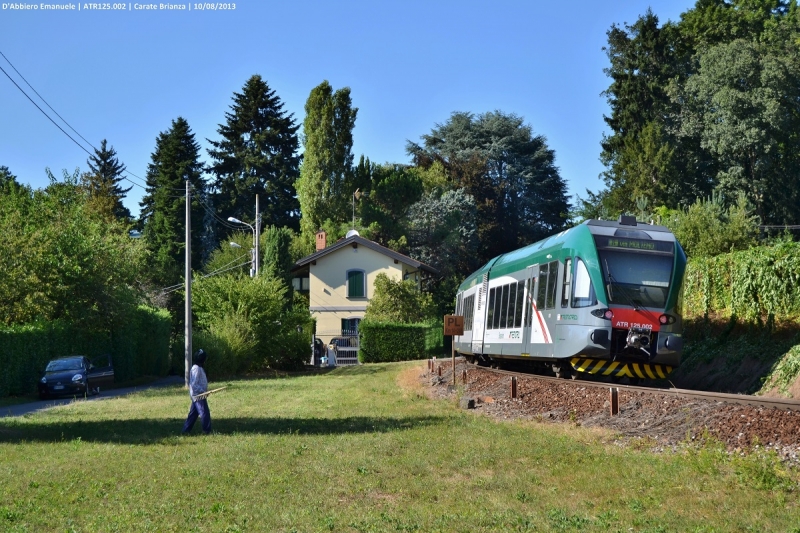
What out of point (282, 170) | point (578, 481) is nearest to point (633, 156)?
point (282, 170)

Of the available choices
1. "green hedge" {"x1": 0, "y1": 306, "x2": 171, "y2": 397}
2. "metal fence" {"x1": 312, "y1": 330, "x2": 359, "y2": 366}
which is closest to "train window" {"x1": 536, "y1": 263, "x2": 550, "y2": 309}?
"green hedge" {"x1": 0, "y1": 306, "x2": 171, "y2": 397}

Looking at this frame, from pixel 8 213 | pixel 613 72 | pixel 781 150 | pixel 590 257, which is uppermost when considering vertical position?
pixel 613 72

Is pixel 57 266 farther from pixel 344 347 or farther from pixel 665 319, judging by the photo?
pixel 665 319

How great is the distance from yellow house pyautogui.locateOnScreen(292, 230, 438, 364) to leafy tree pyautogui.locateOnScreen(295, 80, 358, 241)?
37.7 ft

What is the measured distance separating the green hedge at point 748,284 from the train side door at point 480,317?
570 cm

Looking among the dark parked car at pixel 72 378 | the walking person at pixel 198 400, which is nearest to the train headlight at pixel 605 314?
the walking person at pixel 198 400

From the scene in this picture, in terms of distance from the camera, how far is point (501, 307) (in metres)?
25.1

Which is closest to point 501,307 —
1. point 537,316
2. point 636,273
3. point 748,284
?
point 537,316

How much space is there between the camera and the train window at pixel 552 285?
63.9 feet

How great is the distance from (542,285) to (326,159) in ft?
164

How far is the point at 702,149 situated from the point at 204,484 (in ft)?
162

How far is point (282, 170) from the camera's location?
77562mm

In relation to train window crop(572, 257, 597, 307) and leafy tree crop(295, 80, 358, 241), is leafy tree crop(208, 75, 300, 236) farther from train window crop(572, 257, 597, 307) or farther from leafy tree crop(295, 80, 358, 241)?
train window crop(572, 257, 597, 307)

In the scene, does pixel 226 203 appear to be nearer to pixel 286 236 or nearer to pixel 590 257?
pixel 286 236
